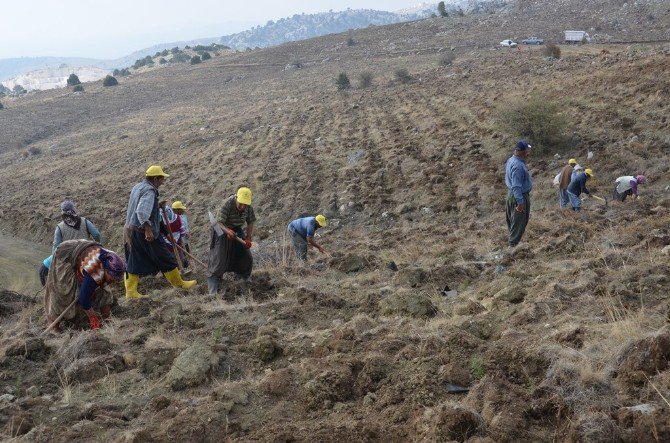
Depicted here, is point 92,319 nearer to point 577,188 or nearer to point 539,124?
point 577,188

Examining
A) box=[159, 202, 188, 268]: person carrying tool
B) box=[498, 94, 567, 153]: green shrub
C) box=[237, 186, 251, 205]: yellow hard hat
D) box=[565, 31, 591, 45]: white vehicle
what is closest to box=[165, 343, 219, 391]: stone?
box=[237, 186, 251, 205]: yellow hard hat

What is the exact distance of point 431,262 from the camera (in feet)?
23.9

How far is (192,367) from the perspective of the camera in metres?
3.99

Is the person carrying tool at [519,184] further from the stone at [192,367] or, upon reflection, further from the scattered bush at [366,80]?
the scattered bush at [366,80]

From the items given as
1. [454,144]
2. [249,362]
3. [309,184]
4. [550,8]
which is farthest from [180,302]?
[550,8]

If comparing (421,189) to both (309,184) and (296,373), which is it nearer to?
(309,184)

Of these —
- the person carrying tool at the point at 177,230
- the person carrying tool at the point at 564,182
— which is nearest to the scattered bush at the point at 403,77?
the person carrying tool at the point at 564,182

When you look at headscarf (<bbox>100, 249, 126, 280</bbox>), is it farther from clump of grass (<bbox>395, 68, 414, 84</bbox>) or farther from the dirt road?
clump of grass (<bbox>395, 68, 414, 84</bbox>)

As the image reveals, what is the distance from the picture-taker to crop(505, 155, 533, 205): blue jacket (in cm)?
647

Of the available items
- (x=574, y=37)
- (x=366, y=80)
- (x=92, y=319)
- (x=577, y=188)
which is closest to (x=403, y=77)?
(x=366, y=80)

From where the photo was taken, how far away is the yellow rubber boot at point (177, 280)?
7.11 m

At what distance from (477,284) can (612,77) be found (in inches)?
494

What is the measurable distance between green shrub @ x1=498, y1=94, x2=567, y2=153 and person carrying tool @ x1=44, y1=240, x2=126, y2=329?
1016 centimetres

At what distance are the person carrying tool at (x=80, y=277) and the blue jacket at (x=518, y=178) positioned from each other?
4293mm
